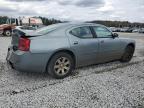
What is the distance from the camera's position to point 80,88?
5.00 metres

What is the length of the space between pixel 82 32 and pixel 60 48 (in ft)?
3.26

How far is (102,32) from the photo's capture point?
6910mm

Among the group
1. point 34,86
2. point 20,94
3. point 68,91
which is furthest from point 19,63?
point 68,91

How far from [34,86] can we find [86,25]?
7.96 feet

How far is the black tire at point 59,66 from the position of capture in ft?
18.5

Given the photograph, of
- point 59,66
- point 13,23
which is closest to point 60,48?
point 59,66

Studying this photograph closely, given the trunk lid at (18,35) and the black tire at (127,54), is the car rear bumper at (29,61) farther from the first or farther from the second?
the black tire at (127,54)

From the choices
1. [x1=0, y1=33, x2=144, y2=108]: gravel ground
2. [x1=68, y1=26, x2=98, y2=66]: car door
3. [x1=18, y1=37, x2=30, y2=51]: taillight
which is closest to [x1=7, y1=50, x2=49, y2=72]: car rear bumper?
[x1=18, y1=37, x2=30, y2=51]: taillight

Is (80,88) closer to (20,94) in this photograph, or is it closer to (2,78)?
(20,94)

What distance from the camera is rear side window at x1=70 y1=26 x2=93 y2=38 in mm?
→ 6129

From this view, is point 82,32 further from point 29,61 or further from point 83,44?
point 29,61

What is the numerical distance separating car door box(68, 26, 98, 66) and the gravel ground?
0.40 m

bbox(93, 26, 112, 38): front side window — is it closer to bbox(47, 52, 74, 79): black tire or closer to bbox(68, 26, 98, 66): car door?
bbox(68, 26, 98, 66): car door

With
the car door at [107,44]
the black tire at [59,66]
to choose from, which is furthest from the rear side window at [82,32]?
the black tire at [59,66]
